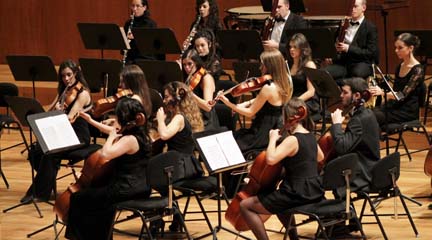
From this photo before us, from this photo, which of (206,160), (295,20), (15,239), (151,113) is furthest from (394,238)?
(295,20)

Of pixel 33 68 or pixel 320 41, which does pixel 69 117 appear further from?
pixel 320 41

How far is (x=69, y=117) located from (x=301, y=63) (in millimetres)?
2101

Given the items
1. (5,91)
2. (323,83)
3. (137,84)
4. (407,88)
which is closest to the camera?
(137,84)

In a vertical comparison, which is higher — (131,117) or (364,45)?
(131,117)

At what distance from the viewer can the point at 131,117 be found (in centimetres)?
699

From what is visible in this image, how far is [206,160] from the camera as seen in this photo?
274 inches

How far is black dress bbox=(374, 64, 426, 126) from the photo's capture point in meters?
9.16

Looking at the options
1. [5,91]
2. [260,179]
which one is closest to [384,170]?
[260,179]

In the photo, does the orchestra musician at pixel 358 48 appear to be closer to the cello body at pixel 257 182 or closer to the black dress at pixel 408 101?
the black dress at pixel 408 101

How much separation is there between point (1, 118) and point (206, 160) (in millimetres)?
3347

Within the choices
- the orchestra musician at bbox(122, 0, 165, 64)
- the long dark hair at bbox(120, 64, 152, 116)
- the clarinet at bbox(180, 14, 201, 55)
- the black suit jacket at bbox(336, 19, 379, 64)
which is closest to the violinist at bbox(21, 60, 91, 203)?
the long dark hair at bbox(120, 64, 152, 116)

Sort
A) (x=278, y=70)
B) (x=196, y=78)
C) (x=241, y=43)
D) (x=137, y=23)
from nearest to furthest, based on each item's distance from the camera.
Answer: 1. (x=278, y=70)
2. (x=196, y=78)
3. (x=241, y=43)
4. (x=137, y=23)

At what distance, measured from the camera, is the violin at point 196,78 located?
8852mm

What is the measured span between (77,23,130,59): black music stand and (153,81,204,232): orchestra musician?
2.28 meters
